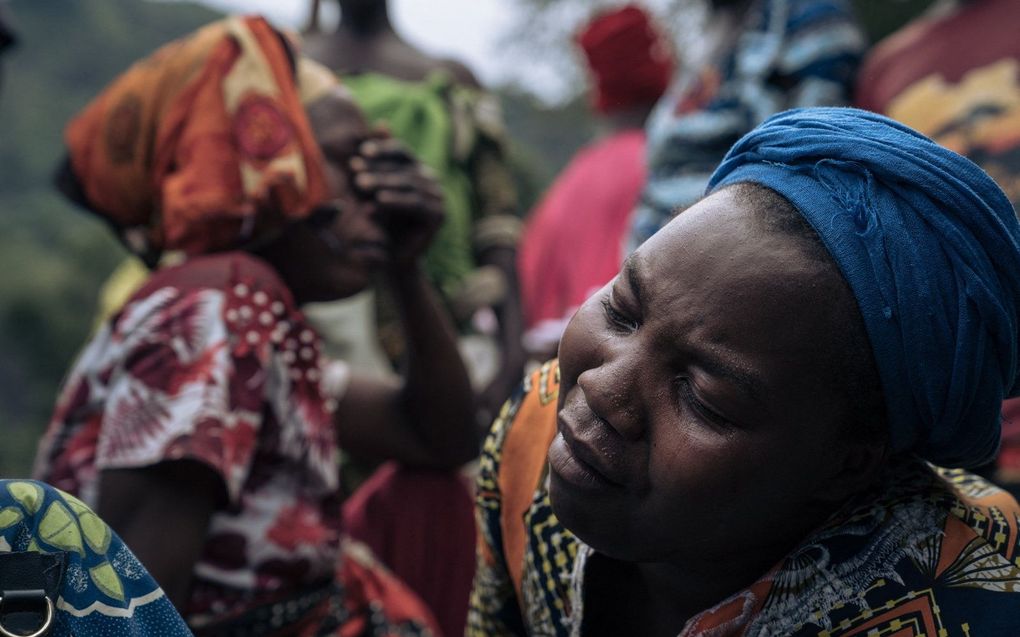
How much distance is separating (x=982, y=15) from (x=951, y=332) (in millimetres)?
1914

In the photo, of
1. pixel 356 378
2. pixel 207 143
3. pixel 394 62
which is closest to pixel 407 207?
pixel 207 143

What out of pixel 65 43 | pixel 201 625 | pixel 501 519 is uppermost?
pixel 501 519

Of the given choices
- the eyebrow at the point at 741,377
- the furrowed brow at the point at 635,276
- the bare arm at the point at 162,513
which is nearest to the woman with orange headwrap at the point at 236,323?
the bare arm at the point at 162,513

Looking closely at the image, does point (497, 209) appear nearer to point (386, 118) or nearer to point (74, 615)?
point (386, 118)

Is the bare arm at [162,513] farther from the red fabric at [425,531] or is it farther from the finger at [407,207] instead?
the red fabric at [425,531]

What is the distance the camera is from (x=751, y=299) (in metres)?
1.18

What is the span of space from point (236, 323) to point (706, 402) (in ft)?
3.23

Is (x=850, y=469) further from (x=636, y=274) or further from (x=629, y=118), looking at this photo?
(x=629, y=118)

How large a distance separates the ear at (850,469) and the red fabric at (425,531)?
56.1 inches

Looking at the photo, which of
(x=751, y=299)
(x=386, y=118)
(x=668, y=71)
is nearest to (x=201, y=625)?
(x=751, y=299)

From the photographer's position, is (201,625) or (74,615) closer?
(74,615)

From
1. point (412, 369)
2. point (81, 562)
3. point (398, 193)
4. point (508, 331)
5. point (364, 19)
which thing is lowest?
point (508, 331)

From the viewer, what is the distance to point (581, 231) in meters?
4.25

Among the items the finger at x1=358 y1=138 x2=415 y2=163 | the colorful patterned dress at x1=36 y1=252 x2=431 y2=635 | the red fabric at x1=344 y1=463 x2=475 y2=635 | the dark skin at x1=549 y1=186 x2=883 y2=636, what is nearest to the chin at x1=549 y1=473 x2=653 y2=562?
the dark skin at x1=549 y1=186 x2=883 y2=636
